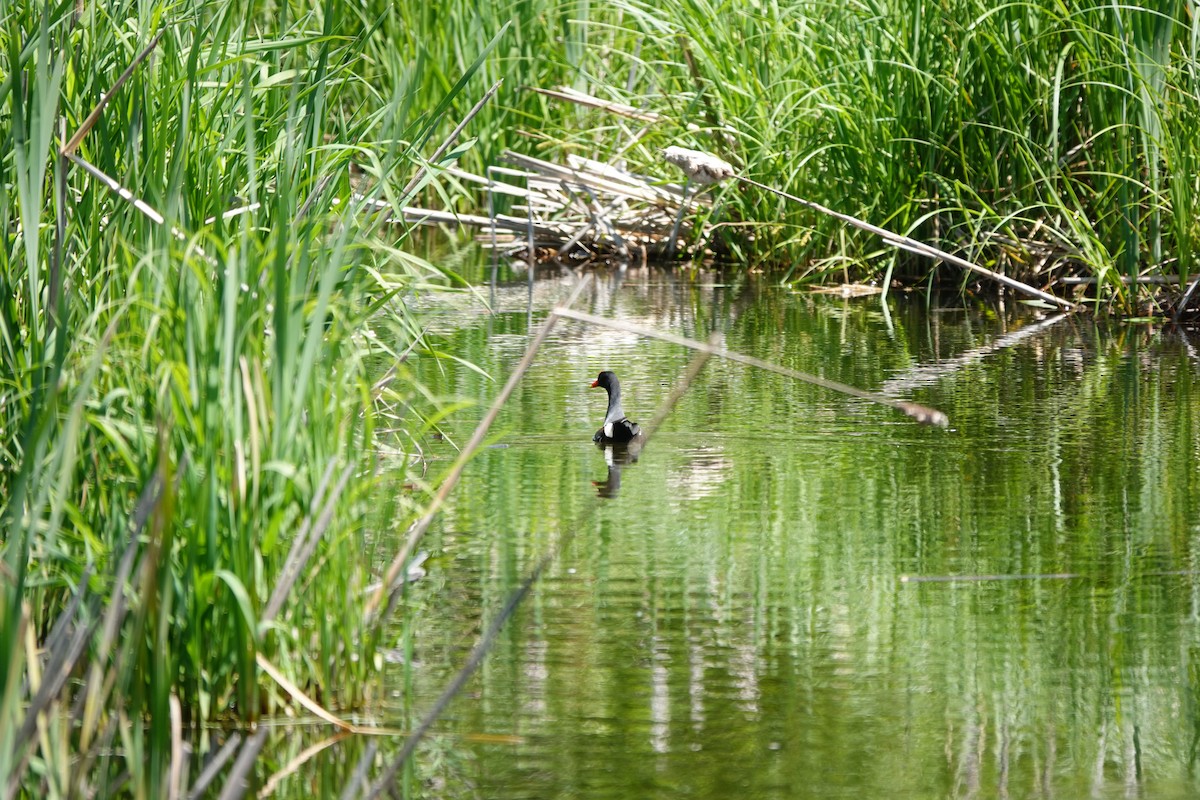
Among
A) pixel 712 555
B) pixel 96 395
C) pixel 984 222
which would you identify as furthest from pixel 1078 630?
pixel 984 222

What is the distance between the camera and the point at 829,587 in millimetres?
4875

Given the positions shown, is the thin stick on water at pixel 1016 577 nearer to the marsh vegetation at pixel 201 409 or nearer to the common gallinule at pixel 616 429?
the marsh vegetation at pixel 201 409

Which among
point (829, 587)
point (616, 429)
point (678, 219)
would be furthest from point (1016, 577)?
point (678, 219)

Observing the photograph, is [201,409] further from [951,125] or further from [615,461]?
[951,125]

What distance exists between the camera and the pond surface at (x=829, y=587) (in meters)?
3.70

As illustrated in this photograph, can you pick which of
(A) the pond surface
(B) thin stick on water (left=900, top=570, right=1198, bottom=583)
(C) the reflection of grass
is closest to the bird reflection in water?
(A) the pond surface

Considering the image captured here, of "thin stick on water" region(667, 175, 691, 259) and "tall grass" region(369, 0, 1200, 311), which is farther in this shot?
"thin stick on water" region(667, 175, 691, 259)

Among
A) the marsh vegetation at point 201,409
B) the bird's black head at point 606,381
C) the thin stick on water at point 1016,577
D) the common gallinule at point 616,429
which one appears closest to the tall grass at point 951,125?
the marsh vegetation at point 201,409

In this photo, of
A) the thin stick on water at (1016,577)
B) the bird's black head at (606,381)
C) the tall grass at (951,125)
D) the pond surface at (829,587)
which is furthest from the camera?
the tall grass at (951,125)

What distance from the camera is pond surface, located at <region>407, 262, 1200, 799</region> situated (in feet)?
12.1

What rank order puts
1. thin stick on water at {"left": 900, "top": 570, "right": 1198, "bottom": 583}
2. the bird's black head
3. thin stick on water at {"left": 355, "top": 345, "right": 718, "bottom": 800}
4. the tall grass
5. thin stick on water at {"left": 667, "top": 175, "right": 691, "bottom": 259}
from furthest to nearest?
thin stick on water at {"left": 667, "top": 175, "right": 691, "bottom": 259}
the tall grass
the bird's black head
thin stick on water at {"left": 900, "top": 570, "right": 1198, "bottom": 583}
thin stick on water at {"left": 355, "top": 345, "right": 718, "bottom": 800}

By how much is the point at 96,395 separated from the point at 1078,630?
2.41 meters

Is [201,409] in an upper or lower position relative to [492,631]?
upper

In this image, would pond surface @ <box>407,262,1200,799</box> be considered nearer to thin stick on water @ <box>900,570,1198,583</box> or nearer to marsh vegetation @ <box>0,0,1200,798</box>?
thin stick on water @ <box>900,570,1198,583</box>
